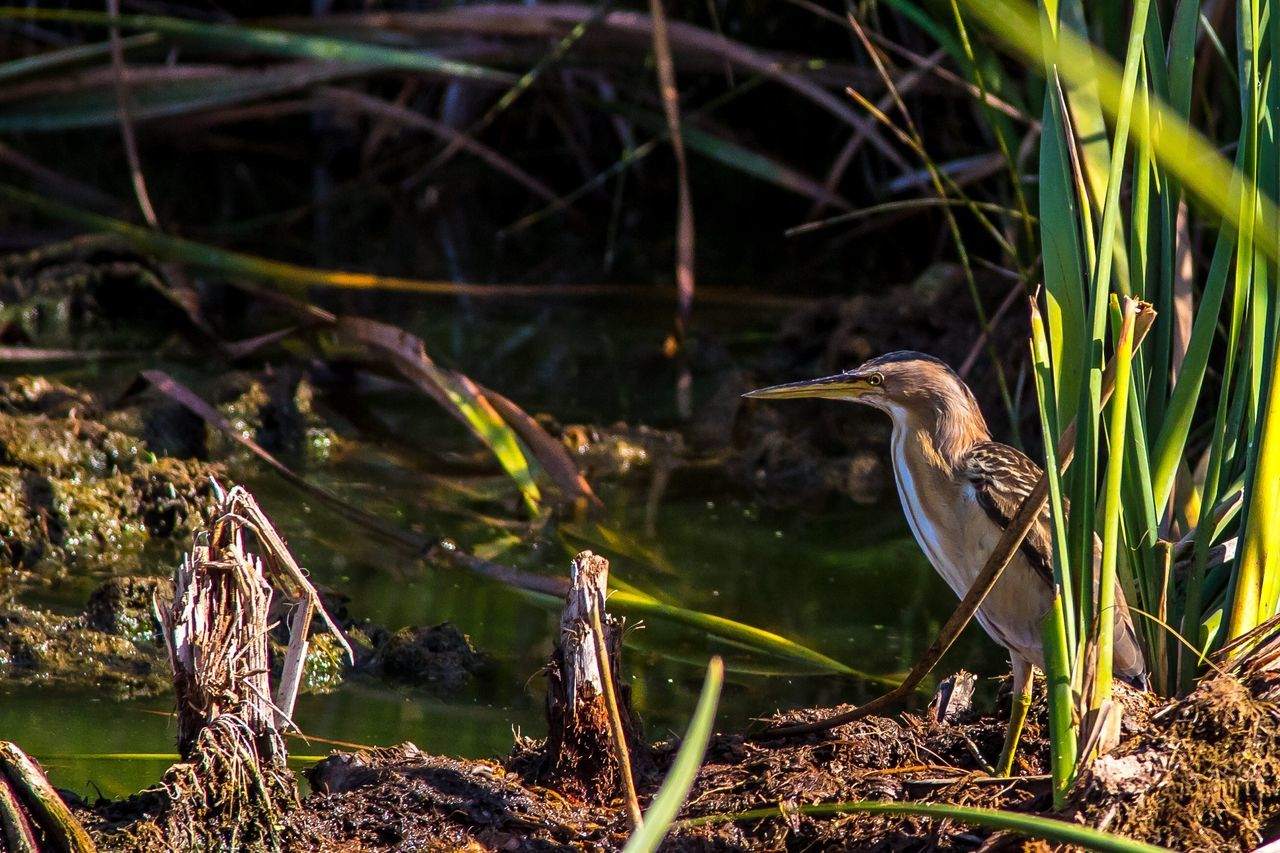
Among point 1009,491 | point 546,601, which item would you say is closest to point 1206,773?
point 1009,491

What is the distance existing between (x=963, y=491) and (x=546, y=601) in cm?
111

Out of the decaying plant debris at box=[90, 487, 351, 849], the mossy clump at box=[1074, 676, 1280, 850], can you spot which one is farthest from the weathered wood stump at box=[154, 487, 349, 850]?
the mossy clump at box=[1074, 676, 1280, 850]

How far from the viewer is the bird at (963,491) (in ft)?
8.82

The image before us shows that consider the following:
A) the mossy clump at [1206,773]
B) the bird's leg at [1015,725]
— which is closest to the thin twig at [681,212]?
the bird's leg at [1015,725]

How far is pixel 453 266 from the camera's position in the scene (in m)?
7.20

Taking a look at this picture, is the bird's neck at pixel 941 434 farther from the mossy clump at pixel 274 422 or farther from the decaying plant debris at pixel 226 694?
the mossy clump at pixel 274 422

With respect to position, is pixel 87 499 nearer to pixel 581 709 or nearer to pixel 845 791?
pixel 581 709

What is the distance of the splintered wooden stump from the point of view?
7.72 ft

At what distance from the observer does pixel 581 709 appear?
2373 mm

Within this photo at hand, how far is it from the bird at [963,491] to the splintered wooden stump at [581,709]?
658 millimetres

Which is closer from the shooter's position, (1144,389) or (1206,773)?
(1206,773)

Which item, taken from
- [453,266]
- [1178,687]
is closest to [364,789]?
[1178,687]

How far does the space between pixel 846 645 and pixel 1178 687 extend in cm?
117

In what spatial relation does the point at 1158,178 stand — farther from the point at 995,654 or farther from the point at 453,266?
the point at 453,266
